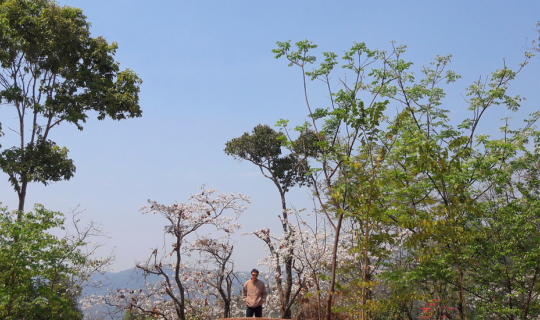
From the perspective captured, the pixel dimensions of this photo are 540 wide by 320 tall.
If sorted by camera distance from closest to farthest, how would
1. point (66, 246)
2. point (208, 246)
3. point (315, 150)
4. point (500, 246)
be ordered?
point (500, 246) < point (66, 246) < point (208, 246) < point (315, 150)

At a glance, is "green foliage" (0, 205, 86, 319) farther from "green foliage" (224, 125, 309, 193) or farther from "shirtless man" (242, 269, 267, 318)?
"green foliage" (224, 125, 309, 193)

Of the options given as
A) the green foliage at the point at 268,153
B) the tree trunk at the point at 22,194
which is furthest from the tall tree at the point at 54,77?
the green foliage at the point at 268,153

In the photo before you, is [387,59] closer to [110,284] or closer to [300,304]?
[300,304]

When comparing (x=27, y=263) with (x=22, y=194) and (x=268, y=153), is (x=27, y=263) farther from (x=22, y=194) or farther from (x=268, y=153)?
(x=268, y=153)

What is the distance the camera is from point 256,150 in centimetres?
1994

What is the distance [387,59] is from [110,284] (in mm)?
11273

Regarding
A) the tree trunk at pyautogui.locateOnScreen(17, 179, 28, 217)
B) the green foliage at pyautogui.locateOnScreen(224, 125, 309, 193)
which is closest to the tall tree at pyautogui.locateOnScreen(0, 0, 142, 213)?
the tree trunk at pyautogui.locateOnScreen(17, 179, 28, 217)

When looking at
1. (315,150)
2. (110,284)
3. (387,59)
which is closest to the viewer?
(387,59)

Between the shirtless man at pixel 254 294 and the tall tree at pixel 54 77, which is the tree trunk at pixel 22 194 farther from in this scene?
the shirtless man at pixel 254 294

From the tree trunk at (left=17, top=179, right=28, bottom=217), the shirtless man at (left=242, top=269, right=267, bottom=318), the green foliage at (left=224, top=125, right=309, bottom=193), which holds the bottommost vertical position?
the shirtless man at (left=242, top=269, right=267, bottom=318)

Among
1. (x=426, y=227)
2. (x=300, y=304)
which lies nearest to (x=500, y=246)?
(x=426, y=227)

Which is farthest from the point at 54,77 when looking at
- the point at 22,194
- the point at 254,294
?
the point at 254,294

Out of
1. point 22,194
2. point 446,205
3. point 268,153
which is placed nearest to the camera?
point 446,205

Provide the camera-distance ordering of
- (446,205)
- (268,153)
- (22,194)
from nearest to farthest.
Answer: (446,205), (22,194), (268,153)
